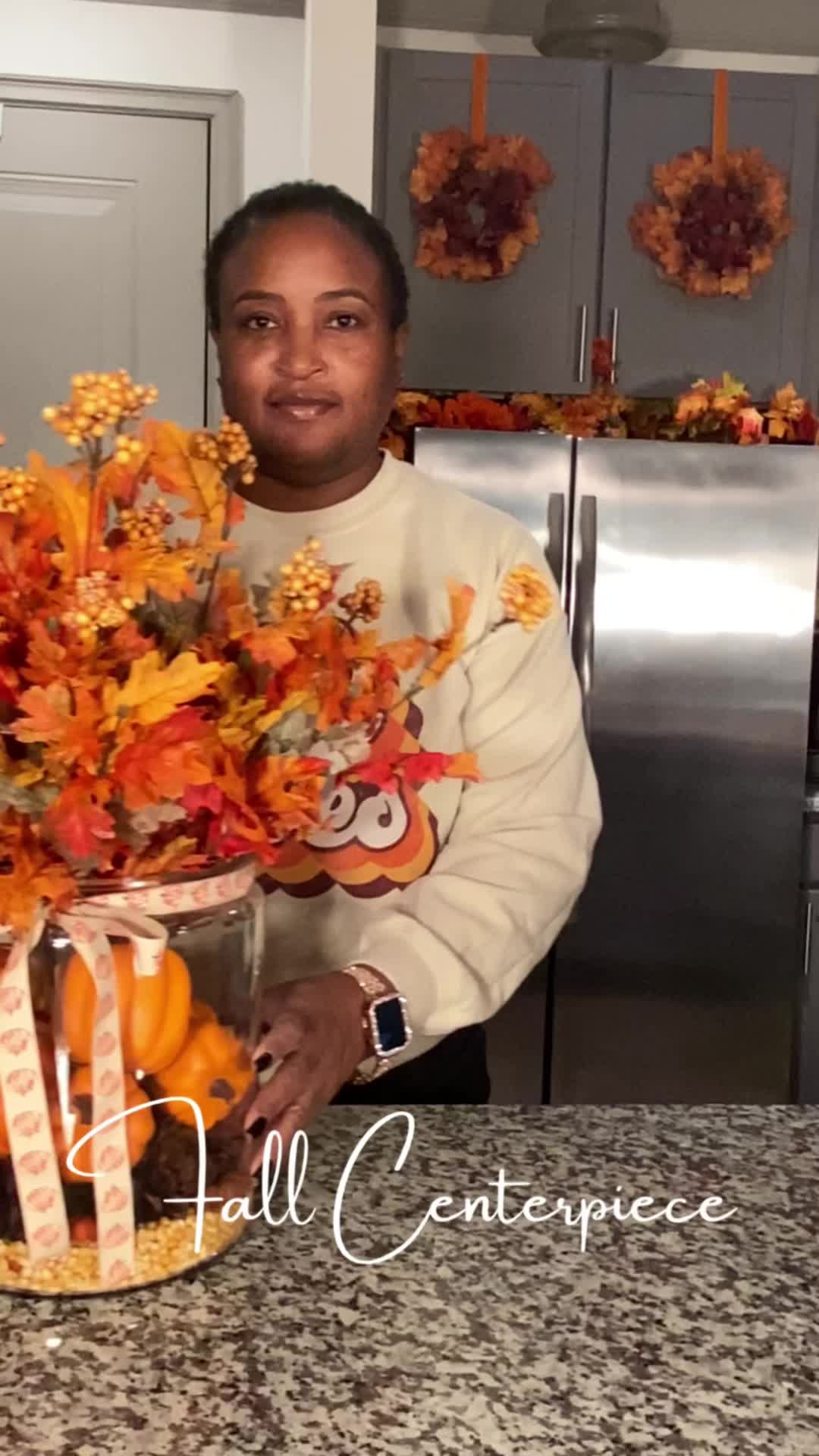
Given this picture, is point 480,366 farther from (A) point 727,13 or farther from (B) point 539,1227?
(B) point 539,1227

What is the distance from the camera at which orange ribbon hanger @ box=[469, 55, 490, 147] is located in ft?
8.27

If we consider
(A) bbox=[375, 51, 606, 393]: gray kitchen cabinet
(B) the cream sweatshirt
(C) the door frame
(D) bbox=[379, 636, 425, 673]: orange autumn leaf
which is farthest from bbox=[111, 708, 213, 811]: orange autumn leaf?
(C) the door frame

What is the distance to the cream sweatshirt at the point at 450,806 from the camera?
0.95 m

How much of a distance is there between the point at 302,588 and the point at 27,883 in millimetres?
168

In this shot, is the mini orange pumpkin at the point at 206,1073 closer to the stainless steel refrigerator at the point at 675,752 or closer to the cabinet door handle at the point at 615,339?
the stainless steel refrigerator at the point at 675,752

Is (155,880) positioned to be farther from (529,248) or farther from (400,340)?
(529,248)

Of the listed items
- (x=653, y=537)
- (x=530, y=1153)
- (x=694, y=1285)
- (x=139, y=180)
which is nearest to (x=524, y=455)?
(x=653, y=537)

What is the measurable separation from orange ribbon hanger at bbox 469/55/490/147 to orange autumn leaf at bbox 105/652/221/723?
222 cm

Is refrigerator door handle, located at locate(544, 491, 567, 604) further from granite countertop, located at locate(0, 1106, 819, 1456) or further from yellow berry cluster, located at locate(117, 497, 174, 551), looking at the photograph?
yellow berry cluster, located at locate(117, 497, 174, 551)

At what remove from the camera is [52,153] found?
277 cm

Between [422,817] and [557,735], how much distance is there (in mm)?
122

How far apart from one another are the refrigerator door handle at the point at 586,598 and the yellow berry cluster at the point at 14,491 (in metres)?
1.77

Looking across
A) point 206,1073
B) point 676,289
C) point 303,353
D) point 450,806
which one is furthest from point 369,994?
point 676,289

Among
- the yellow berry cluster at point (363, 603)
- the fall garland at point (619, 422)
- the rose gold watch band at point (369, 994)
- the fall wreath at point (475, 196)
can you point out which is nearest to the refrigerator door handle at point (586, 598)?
the fall garland at point (619, 422)
